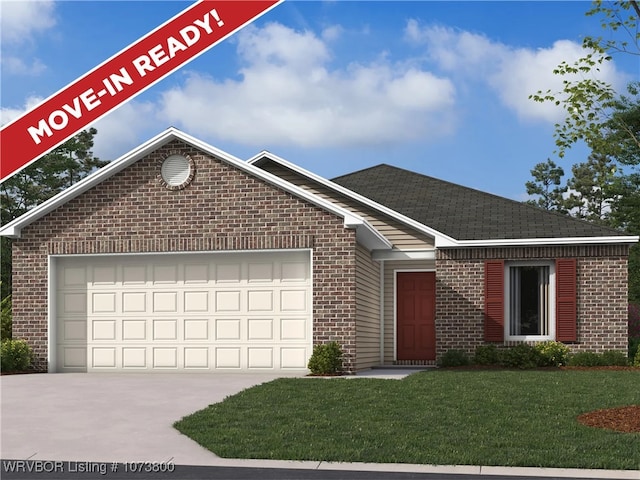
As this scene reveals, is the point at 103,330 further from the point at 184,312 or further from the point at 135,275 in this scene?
the point at 184,312

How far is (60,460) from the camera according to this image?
9.16 m

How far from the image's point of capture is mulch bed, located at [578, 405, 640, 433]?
34.7 feet

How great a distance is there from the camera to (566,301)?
2072 cm

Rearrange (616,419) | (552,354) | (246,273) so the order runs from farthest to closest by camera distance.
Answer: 1. (552,354)
2. (246,273)
3. (616,419)

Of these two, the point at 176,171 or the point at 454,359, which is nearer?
the point at 176,171

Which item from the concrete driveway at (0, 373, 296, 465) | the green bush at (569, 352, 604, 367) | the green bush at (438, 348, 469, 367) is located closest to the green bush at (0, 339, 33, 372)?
the concrete driveway at (0, 373, 296, 465)

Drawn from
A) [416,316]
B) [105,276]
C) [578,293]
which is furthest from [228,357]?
[578,293]

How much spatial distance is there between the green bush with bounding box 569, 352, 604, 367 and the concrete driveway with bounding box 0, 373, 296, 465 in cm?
760

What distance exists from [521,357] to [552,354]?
32.1 inches

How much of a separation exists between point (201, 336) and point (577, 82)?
10554mm

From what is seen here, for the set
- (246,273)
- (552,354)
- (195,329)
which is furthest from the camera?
(552,354)

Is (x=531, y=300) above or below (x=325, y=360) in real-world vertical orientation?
above

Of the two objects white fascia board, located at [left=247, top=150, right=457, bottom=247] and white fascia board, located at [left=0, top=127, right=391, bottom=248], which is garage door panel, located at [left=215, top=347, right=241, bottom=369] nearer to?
white fascia board, located at [left=0, top=127, right=391, bottom=248]

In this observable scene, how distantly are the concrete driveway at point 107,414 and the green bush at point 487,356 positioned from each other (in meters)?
5.78
